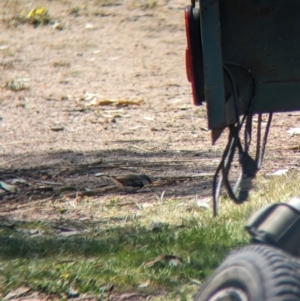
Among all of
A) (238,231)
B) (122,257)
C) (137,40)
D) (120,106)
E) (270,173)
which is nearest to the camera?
(122,257)

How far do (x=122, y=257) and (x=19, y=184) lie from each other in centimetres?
180

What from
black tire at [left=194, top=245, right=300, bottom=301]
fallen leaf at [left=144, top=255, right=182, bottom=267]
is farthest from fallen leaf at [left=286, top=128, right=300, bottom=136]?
black tire at [left=194, top=245, right=300, bottom=301]

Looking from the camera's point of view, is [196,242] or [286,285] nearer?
[286,285]

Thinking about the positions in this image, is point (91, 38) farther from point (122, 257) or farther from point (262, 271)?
point (262, 271)

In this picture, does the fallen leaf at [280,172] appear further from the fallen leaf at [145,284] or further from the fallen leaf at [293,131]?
the fallen leaf at [145,284]

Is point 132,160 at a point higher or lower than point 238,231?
lower

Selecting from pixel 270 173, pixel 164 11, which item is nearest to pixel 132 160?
pixel 270 173

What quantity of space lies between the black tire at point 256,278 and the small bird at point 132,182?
9.34 feet

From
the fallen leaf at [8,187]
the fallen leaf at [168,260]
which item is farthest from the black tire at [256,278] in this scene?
the fallen leaf at [8,187]

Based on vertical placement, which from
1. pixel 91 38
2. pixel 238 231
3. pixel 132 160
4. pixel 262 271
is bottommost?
pixel 91 38

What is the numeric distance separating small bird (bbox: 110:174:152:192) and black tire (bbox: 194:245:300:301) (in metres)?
2.85

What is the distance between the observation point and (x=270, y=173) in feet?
17.5

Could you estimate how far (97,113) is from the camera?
7.36m

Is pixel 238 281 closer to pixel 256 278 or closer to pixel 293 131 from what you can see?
pixel 256 278
